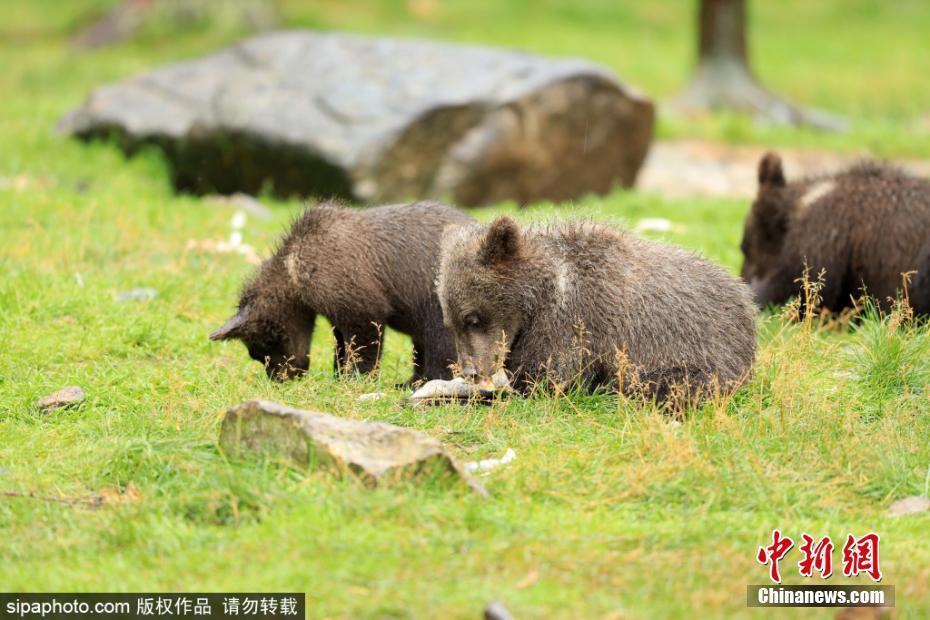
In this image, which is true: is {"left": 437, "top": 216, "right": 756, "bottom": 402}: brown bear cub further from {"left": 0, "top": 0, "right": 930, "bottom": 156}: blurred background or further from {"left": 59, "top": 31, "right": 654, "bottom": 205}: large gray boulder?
{"left": 0, "top": 0, "right": 930, "bottom": 156}: blurred background

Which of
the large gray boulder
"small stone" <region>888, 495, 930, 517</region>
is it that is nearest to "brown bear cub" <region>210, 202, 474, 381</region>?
"small stone" <region>888, 495, 930, 517</region>

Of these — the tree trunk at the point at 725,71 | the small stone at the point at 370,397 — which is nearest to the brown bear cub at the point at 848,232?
the small stone at the point at 370,397

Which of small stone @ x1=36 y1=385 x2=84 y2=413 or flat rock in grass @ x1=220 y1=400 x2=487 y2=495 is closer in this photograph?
flat rock in grass @ x1=220 y1=400 x2=487 y2=495

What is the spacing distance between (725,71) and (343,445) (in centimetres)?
1879

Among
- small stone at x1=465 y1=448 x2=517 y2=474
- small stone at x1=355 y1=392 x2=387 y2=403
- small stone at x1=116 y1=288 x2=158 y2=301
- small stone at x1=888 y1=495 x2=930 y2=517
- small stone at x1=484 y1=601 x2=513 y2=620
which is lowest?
small stone at x1=888 y1=495 x2=930 y2=517

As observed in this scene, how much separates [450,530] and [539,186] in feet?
32.1

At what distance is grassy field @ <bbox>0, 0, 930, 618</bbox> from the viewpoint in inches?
199

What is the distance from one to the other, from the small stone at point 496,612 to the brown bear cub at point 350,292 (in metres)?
3.15

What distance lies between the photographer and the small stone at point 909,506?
593 centimetres

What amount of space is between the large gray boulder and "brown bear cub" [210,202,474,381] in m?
5.43

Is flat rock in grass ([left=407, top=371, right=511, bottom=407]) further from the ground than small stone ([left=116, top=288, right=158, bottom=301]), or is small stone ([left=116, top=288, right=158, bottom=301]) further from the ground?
small stone ([left=116, top=288, right=158, bottom=301])

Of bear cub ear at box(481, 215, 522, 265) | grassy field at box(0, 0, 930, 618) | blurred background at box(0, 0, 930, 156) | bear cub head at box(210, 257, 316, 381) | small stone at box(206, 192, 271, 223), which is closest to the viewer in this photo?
grassy field at box(0, 0, 930, 618)

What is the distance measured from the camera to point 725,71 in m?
22.9

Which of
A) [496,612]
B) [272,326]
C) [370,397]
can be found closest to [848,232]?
[370,397]
